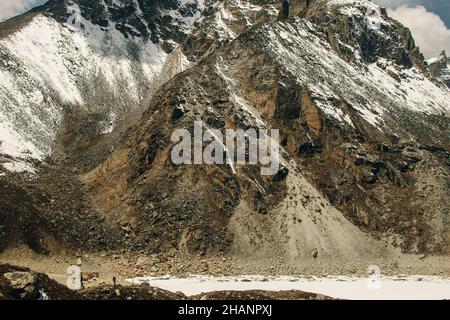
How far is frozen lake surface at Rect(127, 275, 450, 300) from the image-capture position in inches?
1837

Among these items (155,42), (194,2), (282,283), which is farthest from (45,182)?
(194,2)

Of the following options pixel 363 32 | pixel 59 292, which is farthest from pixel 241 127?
pixel 363 32

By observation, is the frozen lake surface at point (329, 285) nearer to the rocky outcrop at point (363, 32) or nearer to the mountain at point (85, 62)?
the mountain at point (85, 62)

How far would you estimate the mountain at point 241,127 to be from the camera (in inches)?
2354

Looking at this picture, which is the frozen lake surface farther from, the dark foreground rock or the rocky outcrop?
the rocky outcrop

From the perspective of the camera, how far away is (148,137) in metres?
69.5

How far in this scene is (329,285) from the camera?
168ft

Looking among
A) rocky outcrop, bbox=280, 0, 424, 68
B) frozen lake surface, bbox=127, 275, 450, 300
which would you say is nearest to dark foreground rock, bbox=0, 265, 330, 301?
frozen lake surface, bbox=127, 275, 450, 300

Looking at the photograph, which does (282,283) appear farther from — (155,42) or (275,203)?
(155,42)

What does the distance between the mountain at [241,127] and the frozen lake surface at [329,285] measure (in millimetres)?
4639

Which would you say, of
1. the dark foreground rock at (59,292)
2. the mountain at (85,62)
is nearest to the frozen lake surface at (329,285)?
the dark foreground rock at (59,292)

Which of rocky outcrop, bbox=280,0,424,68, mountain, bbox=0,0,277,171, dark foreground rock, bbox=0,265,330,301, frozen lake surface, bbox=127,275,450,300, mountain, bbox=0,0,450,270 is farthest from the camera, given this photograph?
rocky outcrop, bbox=280,0,424,68

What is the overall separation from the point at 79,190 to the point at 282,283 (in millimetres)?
27811

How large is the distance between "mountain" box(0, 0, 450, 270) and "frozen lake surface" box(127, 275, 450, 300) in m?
4.64
